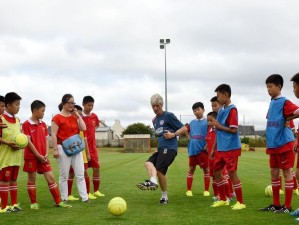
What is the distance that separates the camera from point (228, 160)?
9.37 meters

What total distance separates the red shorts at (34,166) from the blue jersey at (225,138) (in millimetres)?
3703

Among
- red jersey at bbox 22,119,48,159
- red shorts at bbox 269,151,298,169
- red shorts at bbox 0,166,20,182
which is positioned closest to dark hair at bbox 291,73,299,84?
red shorts at bbox 269,151,298,169

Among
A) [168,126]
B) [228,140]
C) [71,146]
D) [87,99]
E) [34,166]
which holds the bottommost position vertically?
[34,166]

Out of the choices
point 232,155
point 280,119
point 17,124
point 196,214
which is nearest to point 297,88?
point 280,119

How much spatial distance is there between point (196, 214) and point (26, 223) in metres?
3.12

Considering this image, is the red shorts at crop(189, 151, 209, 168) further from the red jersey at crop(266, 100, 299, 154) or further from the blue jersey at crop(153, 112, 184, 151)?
the red jersey at crop(266, 100, 299, 154)

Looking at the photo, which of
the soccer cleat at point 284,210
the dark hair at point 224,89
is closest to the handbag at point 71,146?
the dark hair at point 224,89

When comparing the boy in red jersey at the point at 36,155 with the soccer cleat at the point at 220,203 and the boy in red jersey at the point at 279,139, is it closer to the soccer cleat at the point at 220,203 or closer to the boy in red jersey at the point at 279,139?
the soccer cleat at the point at 220,203

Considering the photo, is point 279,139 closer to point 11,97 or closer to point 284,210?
point 284,210

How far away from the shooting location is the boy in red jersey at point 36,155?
965 cm

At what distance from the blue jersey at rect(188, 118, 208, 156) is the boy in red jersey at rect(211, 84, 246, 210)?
254cm

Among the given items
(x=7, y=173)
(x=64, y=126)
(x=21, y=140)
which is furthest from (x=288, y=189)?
(x=7, y=173)

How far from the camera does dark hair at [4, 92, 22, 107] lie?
936cm

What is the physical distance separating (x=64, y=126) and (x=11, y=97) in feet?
5.01
